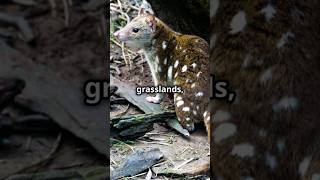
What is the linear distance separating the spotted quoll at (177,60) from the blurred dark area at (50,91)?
7cm

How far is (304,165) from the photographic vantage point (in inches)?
42.4

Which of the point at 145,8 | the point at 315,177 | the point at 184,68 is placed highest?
the point at 145,8

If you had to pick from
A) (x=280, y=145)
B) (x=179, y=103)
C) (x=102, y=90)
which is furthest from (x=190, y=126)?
(x=280, y=145)

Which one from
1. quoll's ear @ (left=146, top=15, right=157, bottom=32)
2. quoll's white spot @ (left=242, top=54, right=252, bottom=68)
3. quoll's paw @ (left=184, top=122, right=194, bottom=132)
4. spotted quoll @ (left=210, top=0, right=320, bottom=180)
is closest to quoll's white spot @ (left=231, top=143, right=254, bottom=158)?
spotted quoll @ (left=210, top=0, right=320, bottom=180)

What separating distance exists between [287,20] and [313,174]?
21 cm

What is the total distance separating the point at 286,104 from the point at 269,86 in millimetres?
34

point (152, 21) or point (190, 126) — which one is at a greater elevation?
point (152, 21)

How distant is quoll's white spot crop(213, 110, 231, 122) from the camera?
3.59 feet

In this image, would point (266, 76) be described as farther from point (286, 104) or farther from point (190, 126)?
point (190, 126)

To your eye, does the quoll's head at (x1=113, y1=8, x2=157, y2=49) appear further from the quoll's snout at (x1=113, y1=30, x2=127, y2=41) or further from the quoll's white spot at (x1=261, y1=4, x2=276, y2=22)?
the quoll's white spot at (x1=261, y1=4, x2=276, y2=22)

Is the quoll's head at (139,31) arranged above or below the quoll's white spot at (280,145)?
above

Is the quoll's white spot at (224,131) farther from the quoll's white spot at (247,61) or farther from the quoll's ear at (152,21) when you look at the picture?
the quoll's ear at (152,21)

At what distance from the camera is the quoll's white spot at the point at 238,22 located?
105 cm

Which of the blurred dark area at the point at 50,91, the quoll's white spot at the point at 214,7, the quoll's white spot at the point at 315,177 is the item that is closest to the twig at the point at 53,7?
the blurred dark area at the point at 50,91
